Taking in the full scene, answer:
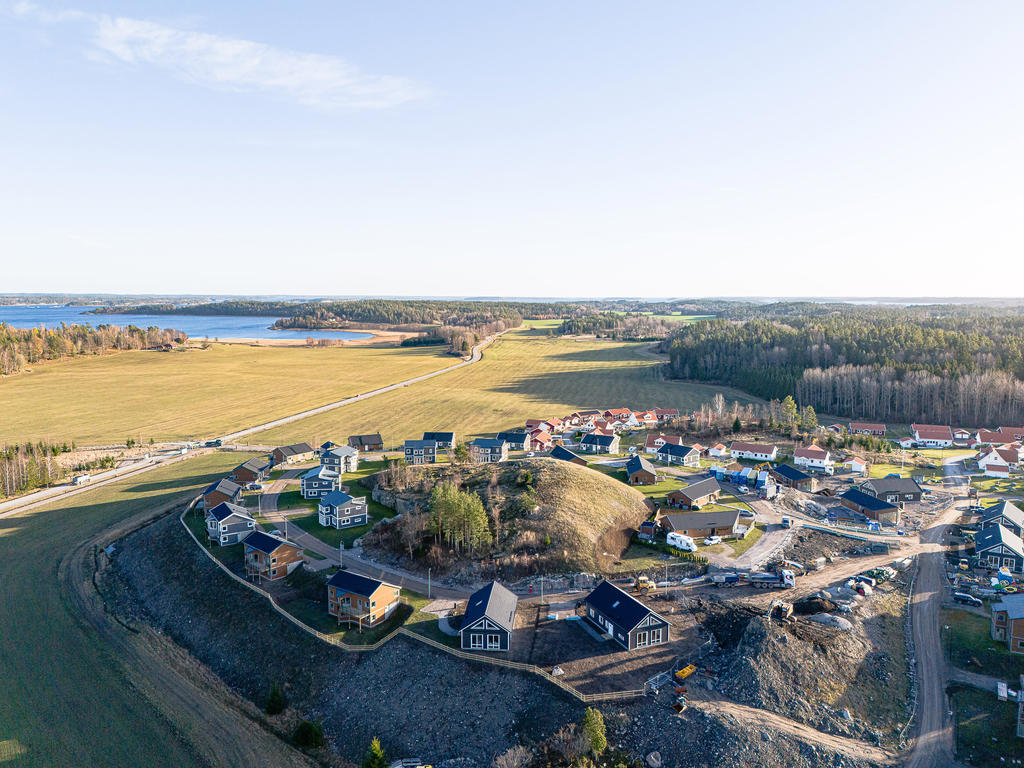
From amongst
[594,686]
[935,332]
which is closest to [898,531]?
[594,686]

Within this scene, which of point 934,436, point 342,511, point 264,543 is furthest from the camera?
point 934,436

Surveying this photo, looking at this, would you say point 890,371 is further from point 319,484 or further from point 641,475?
point 319,484

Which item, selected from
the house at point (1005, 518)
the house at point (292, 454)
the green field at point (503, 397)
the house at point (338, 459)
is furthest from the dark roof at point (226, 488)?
the house at point (1005, 518)

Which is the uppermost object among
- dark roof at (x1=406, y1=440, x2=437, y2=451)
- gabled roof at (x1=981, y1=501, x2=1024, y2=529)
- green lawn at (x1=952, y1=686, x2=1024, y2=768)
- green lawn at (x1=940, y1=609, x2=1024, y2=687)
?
dark roof at (x1=406, y1=440, x2=437, y2=451)

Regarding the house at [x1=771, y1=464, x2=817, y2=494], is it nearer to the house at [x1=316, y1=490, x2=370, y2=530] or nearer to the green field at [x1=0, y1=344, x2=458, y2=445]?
the house at [x1=316, y1=490, x2=370, y2=530]

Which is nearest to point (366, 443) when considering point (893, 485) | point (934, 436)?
point (893, 485)

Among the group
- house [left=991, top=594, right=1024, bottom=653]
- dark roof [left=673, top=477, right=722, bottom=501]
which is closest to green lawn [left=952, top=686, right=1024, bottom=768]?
house [left=991, top=594, right=1024, bottom=653]
